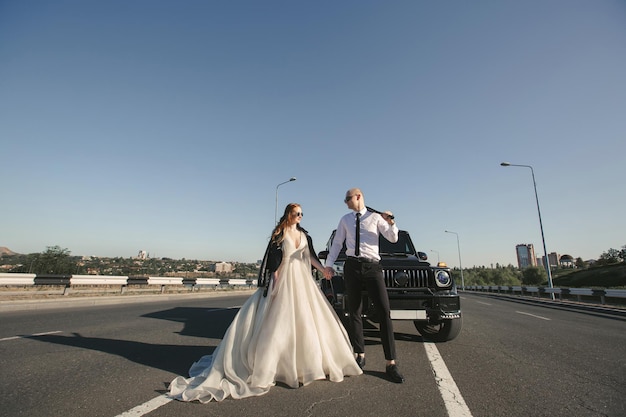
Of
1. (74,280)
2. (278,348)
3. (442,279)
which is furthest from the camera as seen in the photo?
(74,280)

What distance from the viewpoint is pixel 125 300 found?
43.2 feet

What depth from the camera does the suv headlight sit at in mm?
4750

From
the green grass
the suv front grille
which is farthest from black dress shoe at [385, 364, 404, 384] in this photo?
the green grass

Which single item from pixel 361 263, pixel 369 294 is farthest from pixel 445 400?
pixel 361 263

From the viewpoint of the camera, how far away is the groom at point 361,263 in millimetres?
3650

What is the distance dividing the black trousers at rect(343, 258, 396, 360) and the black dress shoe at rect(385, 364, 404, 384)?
14 centimetres

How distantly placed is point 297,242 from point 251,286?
2919 cm

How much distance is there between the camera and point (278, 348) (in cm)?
321

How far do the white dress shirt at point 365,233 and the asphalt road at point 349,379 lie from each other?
1397mm

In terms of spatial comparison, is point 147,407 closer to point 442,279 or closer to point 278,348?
point 278,348

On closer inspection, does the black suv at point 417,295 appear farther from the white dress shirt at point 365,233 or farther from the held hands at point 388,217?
the held hands at point 388,217

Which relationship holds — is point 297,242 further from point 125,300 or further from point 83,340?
point 125,300

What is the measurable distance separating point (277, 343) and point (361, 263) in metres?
1.34

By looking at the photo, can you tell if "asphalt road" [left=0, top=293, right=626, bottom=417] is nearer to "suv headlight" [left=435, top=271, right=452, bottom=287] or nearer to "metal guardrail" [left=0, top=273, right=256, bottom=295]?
"suv headlight" [left=435, top=271, right=452, bottom=287]
